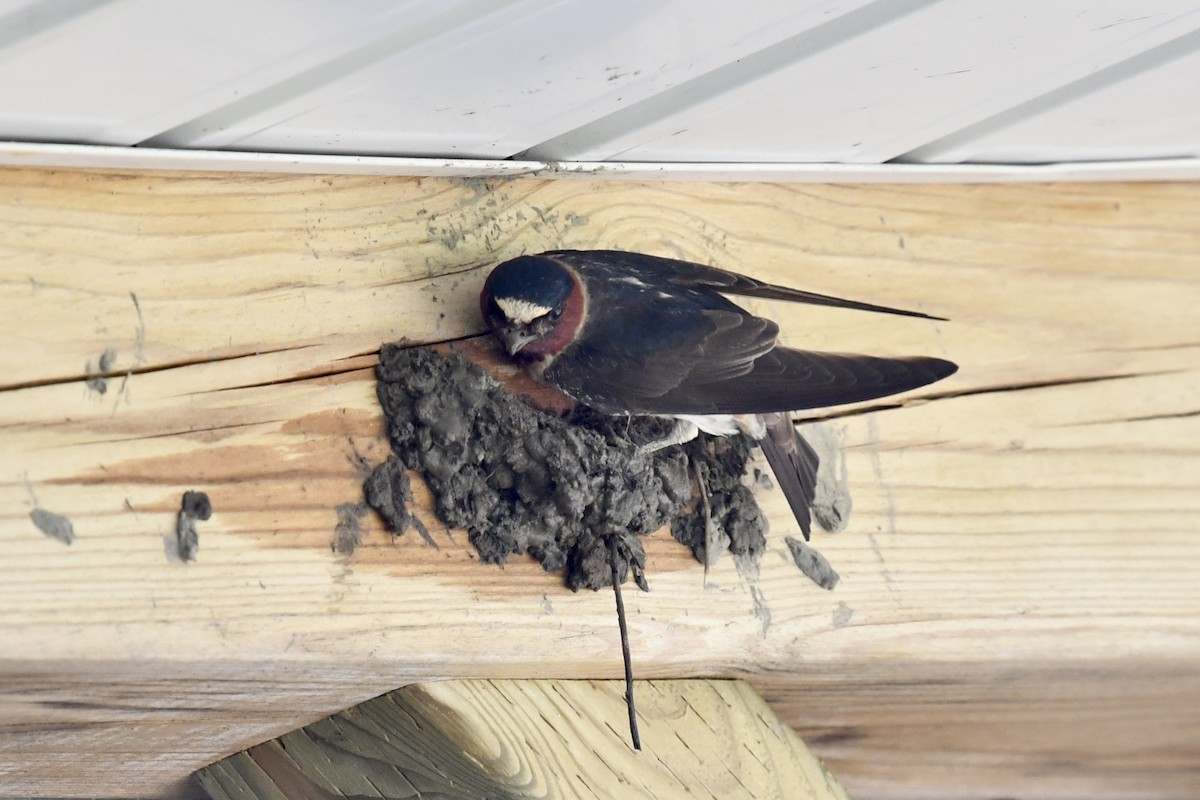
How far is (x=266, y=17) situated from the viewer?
1.57 meters

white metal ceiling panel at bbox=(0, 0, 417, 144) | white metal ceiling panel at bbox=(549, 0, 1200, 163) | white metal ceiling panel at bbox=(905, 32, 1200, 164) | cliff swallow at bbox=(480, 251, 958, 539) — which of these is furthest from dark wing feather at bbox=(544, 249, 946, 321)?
white metal ceiling panel at bbox=(0, 0, 417, 144)

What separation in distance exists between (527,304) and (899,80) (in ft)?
2.23

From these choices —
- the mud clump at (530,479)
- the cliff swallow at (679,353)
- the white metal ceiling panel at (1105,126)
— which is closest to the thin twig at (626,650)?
the mud clump at (530,479)

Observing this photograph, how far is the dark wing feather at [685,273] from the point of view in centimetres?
211

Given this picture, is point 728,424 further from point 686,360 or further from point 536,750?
point 536,750

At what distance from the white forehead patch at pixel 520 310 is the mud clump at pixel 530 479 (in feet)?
0.39

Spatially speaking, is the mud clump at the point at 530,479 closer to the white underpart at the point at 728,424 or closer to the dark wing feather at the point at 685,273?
the white underpart at the point at 728,424

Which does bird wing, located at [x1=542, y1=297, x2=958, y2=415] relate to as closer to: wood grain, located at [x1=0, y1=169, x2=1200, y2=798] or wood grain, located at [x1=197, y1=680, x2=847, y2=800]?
wood grain, located at [x1=0, y1=169, x2=1200, y2=798]

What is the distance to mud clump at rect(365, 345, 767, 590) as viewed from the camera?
1854 millimetres

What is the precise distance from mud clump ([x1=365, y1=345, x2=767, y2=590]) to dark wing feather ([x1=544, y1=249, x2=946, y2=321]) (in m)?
0.25

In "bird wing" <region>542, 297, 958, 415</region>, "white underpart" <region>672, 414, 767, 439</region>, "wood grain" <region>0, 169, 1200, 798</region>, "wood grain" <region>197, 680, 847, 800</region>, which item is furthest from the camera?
"white underpart" <region>672, 414, 767, 439</region>

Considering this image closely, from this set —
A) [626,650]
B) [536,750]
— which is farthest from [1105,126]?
[536,750]

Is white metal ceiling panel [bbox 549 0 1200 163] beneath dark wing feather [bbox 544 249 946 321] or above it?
above

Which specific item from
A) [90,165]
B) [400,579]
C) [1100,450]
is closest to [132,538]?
[400,579]
